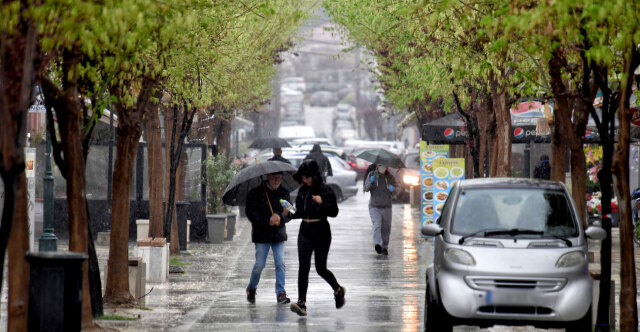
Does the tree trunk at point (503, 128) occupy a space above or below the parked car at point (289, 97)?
below

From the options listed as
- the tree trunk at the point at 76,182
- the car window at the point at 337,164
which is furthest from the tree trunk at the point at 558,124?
the car window at the point at 337,164

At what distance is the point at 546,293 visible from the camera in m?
10.2

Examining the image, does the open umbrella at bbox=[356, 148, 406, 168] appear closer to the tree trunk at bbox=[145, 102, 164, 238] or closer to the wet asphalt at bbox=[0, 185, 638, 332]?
the wet asphalt at bbox=[0, 185, 638, 332]

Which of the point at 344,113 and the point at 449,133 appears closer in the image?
the point at 449,133

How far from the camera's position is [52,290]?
9.22 m

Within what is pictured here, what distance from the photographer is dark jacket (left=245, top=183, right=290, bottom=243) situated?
13.4m

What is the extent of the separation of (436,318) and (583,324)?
54.2 inches

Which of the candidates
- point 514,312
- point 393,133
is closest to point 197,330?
point 514,312

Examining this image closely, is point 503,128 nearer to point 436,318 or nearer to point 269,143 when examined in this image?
point 436,318

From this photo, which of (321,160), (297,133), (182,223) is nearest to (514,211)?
(182,223)

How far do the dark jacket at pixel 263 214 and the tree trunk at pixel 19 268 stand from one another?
3957mm

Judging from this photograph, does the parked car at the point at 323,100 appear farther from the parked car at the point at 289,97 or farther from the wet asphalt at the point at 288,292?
the wet asphalt at the point at 288,292

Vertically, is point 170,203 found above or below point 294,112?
below

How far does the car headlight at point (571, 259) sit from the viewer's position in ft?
33.8
